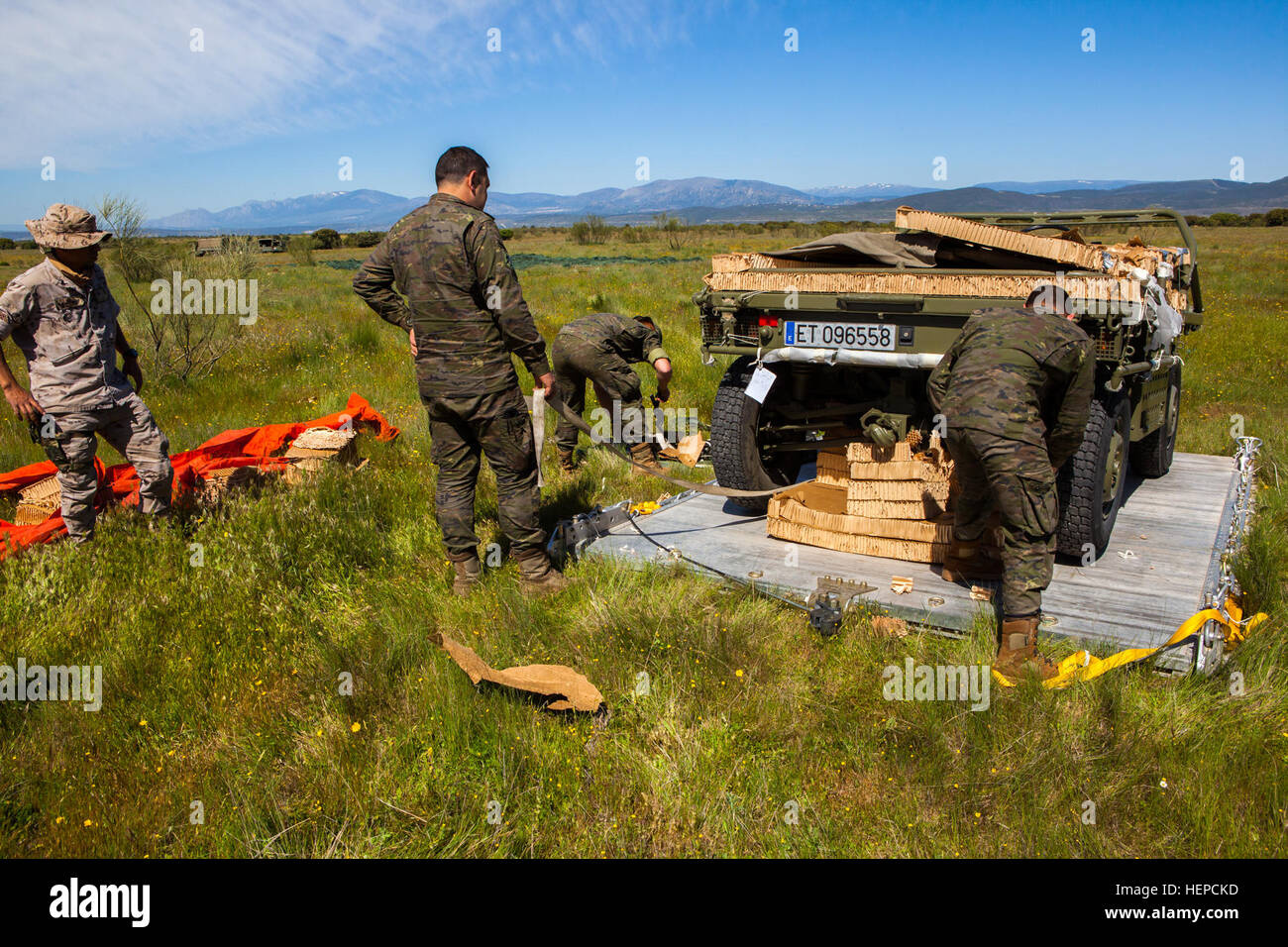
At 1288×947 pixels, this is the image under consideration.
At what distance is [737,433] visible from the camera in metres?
5.17

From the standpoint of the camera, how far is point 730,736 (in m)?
3.12

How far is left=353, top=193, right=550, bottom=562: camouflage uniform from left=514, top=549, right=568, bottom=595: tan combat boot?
0.05 m

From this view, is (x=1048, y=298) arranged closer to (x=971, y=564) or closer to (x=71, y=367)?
(x=971, y=564)

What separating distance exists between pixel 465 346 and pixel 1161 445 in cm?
502

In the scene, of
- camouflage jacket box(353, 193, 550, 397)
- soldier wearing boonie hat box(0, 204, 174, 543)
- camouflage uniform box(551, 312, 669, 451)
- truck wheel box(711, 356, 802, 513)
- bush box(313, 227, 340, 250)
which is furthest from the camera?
bush box(313, 227, 340, 250)

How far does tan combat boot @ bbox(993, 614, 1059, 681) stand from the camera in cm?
342

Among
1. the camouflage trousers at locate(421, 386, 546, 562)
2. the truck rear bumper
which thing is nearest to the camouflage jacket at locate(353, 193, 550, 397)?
the camouflage trousers at locate(421, 386, 546, 562)

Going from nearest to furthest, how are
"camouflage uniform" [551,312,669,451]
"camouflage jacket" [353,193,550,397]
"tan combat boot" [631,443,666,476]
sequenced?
"camouflage jacket" [353,193,550,397] → "camouflage uniform" [551,312,669,451] → "tan combat boot" [631,443,666,476]

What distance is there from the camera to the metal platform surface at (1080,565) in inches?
150

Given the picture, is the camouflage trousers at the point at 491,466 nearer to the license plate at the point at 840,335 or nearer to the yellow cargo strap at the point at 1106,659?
the license plate at the point at 840,335

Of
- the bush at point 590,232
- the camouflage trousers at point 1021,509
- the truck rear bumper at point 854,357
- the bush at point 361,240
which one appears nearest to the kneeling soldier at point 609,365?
the truck rear bumper at point 854,357

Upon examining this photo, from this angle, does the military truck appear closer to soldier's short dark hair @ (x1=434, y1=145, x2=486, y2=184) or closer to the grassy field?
the grassy field

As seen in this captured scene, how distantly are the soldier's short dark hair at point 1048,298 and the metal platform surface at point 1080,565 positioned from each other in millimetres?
1429

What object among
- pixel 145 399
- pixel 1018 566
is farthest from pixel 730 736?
pixel 145 399
